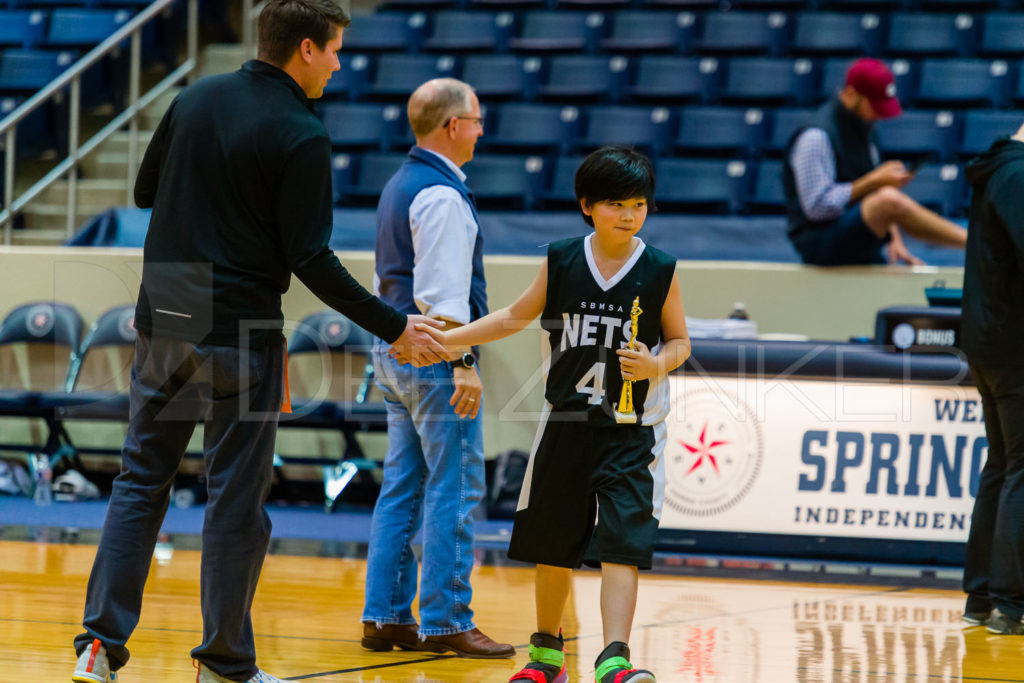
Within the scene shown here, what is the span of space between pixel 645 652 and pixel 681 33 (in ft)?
21.3

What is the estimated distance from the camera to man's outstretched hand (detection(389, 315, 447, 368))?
341cm

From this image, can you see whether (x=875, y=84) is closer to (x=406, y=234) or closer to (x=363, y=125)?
(x=406, y=234)

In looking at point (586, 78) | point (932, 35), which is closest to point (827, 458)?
point (586, 78)

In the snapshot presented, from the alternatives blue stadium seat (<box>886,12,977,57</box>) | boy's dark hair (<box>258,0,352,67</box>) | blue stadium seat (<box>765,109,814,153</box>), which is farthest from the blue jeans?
blue stadium seat (<box>886,12,977,57</box>)

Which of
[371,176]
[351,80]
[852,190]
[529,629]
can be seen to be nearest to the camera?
[529,629]

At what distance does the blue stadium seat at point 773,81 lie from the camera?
28.6 feet

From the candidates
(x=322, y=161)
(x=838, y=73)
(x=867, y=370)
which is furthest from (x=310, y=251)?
(x=838, y=73)

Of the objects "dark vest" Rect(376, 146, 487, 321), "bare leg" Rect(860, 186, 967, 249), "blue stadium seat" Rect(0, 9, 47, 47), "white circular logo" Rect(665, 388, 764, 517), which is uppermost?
"blue stadium seat" Rect(0, 9, 47, 47)

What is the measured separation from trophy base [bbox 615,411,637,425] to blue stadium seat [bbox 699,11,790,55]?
641 centimetres

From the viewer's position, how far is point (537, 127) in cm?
881

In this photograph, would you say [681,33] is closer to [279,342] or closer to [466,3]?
[466,3]

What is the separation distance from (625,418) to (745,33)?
6593mm

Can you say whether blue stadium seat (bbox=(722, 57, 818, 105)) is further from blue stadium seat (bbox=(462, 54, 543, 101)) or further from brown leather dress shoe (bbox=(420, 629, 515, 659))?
brown leather dress shoe (bbox=(420, 629, 515, 659))

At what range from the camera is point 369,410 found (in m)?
6.68
